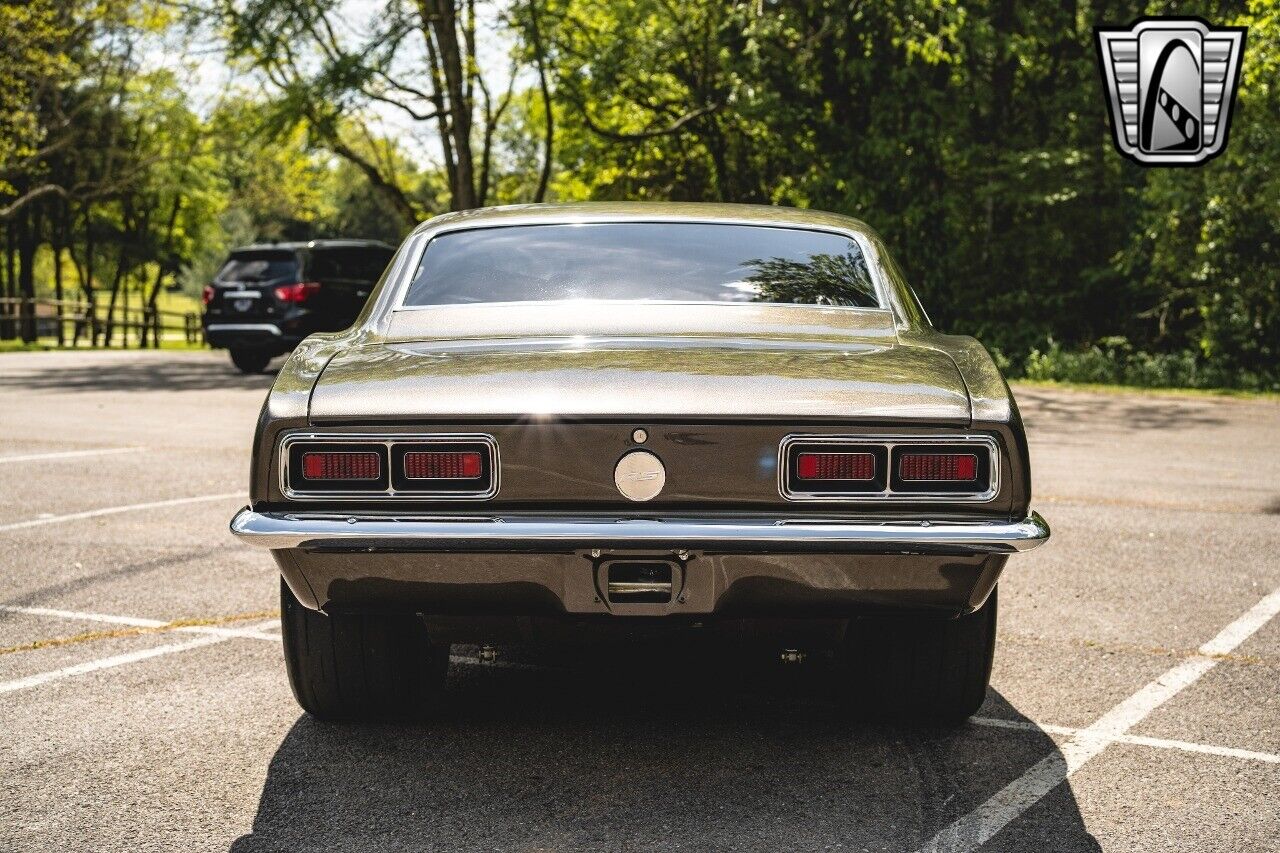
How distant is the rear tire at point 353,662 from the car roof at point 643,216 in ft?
4.87

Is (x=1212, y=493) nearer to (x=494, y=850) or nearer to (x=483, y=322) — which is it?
(x=483, y=322)

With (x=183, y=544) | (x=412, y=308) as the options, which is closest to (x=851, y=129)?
(x=183, y=544)

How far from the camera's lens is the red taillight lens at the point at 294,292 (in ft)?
65.5

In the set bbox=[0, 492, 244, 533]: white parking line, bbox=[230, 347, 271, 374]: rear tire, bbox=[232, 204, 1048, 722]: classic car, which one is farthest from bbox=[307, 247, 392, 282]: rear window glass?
bbox=[232, 204, 1048, 722]: classic car

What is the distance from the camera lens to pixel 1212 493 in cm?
951

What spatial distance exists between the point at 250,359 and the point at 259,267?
1.71 m

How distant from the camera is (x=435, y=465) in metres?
3.39

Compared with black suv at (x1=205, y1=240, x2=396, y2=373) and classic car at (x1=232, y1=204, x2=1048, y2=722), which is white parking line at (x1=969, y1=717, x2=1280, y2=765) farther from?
black suv at (x1=205, y1=240, x2=396, y2=373)

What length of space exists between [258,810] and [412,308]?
1574mm

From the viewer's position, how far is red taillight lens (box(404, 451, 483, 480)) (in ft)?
11.1

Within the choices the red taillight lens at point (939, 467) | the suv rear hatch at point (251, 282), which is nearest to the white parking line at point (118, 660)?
the red taillight lens at point (939, 467)

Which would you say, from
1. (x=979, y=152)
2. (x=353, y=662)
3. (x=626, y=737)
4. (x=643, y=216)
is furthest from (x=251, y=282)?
(x=626, y=737)

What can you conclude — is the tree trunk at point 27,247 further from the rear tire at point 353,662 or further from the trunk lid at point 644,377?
the trunk lid at point 644,377

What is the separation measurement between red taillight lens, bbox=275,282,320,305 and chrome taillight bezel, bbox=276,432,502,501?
1712 centimetres
